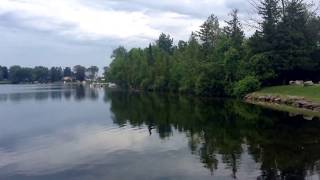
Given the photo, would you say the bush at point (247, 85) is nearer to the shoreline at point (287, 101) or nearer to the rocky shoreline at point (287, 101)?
the shoreline at point (287, 101)

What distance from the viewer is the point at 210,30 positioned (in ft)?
364

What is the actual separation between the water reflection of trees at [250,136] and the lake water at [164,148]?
2.0 inches

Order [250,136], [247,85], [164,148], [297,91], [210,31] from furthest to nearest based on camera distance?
[210,31]
[247,85]
[297,91]
[250,136]
[164,148]

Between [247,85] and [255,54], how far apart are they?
21.6 feet

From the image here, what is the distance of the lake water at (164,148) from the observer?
24.7m

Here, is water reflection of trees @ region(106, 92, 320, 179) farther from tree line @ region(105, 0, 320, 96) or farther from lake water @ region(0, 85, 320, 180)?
tree line @ region(105, 0, 320, 96)

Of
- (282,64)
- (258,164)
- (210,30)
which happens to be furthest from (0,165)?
(210,30)

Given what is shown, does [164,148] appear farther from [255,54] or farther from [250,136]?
[255,54]

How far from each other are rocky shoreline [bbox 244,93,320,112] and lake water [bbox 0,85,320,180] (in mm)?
7338

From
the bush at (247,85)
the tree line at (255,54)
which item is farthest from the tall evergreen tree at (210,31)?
the bush at (247,85)

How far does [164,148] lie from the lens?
32844 millimetres

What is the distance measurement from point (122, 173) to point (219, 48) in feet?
251

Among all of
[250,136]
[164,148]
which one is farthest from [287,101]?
[164,148]

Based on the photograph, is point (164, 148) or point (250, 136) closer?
point (164, 148)
